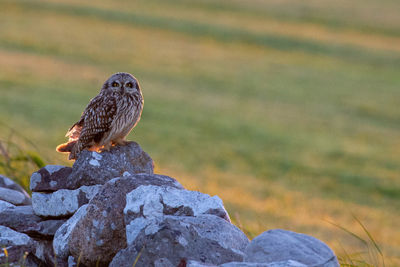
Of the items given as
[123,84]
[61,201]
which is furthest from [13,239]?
[123,84]

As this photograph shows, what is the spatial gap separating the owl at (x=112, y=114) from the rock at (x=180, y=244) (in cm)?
113

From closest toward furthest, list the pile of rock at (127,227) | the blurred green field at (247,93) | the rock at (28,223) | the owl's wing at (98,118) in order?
the pile of rock at (127,227), the rock at (28,223), the owl's wing at (98,118), the blurred green field at (247,93)

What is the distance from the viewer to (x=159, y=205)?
3578 millimetres

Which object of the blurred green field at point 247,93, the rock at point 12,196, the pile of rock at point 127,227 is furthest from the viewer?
the blurred green field at point 247,93

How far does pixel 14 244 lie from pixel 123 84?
1.27m

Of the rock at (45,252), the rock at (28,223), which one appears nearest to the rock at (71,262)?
the rock at (45,252)

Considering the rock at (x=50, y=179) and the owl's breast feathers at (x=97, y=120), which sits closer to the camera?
the rock at (x=50, y=179)

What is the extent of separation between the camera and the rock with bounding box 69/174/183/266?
3.52m

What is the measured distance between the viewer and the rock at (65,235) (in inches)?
144

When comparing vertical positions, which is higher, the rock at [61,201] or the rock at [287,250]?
the rock at [61,201]

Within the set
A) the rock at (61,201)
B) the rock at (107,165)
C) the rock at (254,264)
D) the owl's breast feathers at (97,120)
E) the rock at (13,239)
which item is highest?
the owl's breast feathers at (97,120)

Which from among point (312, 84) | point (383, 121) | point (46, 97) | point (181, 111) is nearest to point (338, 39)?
point (312, 84)

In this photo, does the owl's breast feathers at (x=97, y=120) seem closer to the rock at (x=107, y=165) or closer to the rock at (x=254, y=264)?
the rock at (x=107, y=165)

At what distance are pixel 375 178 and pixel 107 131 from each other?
9871 mm
